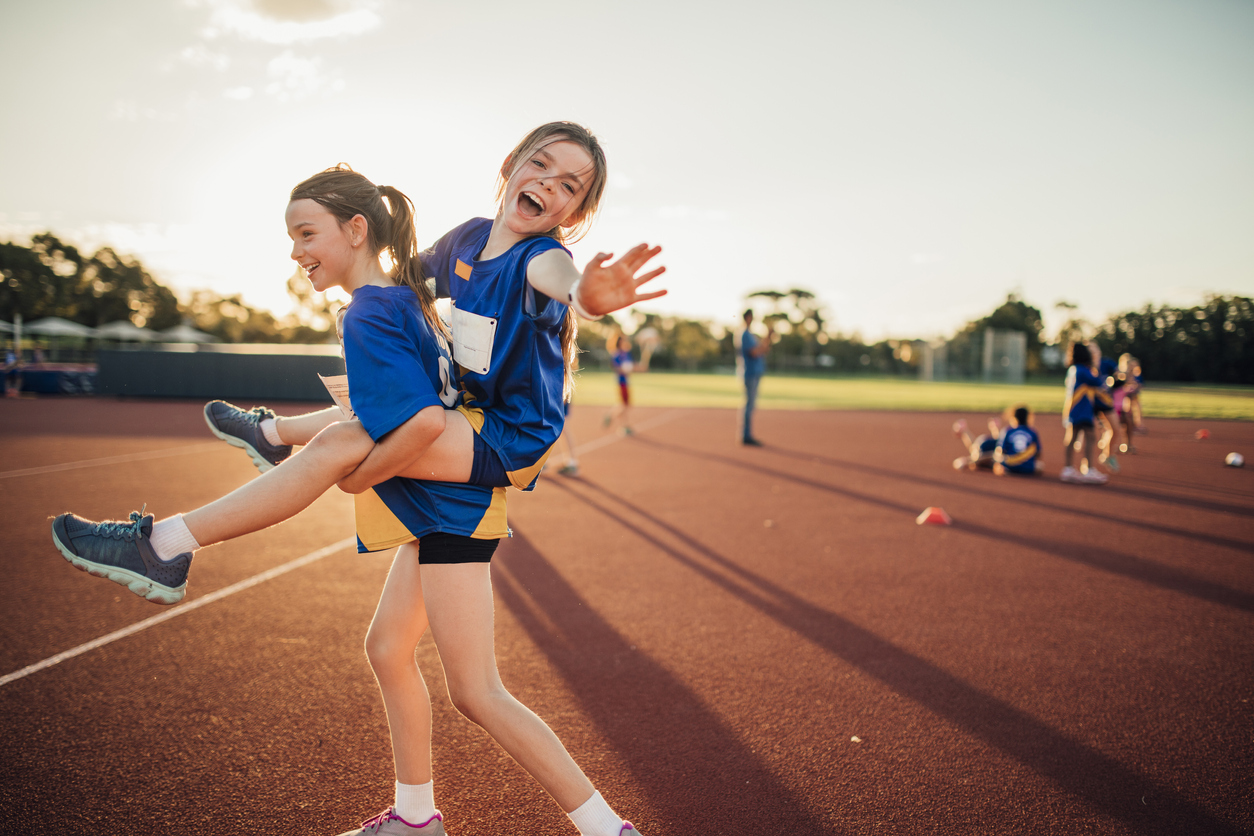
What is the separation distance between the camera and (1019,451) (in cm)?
912

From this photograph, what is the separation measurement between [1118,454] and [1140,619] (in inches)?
373

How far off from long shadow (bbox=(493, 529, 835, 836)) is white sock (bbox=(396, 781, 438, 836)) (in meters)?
0.77

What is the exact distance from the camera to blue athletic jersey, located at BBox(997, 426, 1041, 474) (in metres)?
9.08

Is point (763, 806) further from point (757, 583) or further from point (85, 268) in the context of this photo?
point (85, 268)

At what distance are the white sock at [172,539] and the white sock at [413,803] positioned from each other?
2.99ft

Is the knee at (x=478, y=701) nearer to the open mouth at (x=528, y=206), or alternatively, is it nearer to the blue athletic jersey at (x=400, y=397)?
the blue athletic jersey at (x=400, y=397)

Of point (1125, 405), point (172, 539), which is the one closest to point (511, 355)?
point (172, 539)

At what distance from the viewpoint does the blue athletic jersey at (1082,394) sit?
27.6 feet

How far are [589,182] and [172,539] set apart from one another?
4.51 feet

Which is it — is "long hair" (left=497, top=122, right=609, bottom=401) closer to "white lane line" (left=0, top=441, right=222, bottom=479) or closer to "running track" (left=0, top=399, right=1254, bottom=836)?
"running track" (left=0, top=399, right=1254, bottom=836)

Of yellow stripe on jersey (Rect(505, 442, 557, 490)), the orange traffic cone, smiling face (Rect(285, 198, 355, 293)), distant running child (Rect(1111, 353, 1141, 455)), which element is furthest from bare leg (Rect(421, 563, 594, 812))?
distant running child (Rect(1111, 353, 1141, 455))

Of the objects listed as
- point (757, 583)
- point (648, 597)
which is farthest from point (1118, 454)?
point (648, 597)

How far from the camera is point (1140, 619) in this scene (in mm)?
4090

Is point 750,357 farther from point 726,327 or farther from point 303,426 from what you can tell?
point 726,327
